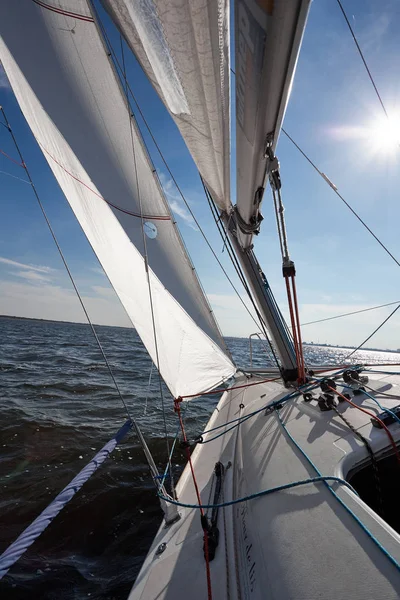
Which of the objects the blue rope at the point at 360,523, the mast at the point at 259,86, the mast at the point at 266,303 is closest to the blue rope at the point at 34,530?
the blue rope at the point at 360,523

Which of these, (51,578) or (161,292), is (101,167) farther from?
(51,578)

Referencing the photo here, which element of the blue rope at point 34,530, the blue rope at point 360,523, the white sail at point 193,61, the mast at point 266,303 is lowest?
the blue rope at point 34,530

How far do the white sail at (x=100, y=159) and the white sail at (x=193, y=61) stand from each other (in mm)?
973

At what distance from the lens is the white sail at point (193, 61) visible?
1226mm

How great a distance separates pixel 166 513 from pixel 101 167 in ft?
11.9

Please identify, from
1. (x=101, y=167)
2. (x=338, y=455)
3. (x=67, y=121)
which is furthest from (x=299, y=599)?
(x=67, y=121)

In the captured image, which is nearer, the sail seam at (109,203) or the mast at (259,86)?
the mast at (259,86)

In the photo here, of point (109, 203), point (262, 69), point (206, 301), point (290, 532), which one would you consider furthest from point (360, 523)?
point (109, 203)

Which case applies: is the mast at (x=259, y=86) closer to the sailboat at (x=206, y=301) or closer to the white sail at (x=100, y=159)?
the sailboat at (x=206, y=301)

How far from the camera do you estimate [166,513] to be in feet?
6.47

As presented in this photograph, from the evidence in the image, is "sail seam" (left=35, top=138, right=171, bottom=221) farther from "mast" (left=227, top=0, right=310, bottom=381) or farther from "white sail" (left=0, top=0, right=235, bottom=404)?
"mast" (left=227, top=0, right=310, bottom=381)

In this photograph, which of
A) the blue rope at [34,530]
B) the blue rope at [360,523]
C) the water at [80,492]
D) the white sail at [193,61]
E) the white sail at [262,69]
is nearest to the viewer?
the blue rope at [360,523]

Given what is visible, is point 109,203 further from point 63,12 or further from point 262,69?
point 262,69

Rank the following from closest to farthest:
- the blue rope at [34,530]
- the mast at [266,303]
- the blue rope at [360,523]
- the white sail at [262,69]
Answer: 1. the blue rope at [360,523]
2. the white sail at [262,69]
3. the blue rope at [34,530]
4. the mast at [266,303]
